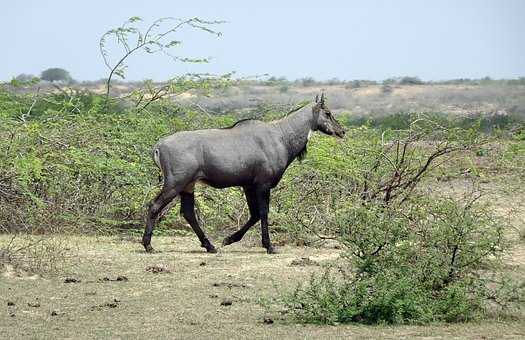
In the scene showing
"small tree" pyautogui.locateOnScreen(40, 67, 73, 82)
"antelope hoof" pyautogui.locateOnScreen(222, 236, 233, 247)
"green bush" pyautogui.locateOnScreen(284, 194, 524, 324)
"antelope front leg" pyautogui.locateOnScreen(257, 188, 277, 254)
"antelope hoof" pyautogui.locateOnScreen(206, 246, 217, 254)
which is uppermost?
"green bush" pyautogui.locateOnScreen(284, 194, 524, 324)

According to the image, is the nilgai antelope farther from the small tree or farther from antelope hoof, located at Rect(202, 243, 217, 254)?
the small tree

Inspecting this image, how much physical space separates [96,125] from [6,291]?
527 cm

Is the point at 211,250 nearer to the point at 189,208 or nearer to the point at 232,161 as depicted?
the point at 189,208

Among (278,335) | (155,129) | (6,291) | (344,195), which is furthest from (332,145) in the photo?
(278,335)

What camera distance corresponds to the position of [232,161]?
50.4ft

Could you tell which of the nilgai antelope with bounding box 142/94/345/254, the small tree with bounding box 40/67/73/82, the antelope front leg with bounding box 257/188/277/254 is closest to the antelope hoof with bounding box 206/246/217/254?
the nilgai antelope with bounding box 142/94/345/254

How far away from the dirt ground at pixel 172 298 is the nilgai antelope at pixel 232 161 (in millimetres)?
459

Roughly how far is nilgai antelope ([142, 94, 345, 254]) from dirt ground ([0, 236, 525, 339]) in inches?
18.1

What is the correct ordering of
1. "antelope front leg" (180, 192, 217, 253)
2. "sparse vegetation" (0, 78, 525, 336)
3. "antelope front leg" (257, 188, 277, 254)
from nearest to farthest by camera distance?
"sparse vegetation" (0, 78, 525, 336), "antelope front leg" (257, 188, 277, 254), "antelope front leg" (180, 192, 217, 253)

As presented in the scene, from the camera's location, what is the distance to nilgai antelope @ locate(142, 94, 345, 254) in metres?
15.1

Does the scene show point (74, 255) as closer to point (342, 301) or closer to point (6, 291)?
point (6, 291)

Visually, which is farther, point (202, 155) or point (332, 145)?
point (332, 145)

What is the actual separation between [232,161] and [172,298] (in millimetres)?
3922

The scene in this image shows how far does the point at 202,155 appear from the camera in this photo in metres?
15.2
